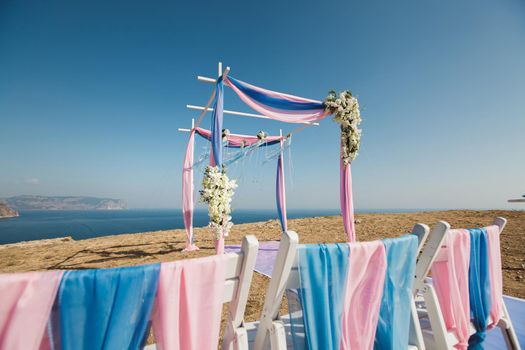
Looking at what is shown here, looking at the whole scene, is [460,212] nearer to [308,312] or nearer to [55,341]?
[308,312]

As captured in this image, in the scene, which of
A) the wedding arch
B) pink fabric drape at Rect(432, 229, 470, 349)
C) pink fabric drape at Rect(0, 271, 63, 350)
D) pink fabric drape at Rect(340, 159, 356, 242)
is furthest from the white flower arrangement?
pink fabric drape at Rect(0, 271, 63, 350)

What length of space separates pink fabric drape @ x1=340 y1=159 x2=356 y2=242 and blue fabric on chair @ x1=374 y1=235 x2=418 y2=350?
2.48 m

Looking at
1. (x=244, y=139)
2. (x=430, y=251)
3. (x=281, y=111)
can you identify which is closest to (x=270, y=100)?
(x=281, y=111)

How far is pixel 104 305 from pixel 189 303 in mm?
293

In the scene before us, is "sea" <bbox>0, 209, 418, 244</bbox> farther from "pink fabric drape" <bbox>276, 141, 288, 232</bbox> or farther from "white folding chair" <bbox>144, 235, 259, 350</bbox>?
"white folding chair" <bbox>144, 235, 259, 350</bbox>

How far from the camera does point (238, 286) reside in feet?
3.21

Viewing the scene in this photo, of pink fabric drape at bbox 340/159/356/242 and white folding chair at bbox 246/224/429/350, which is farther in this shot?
pink fabric drape at bbox 340/159/356/242

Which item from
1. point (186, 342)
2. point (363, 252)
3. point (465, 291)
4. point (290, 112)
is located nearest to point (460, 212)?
point (290, 112)

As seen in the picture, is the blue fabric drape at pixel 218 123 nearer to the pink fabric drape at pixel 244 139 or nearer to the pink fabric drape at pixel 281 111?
the pink fabric drape at pixel 281 111

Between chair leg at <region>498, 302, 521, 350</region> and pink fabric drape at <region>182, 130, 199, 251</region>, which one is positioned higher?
pink fabric drape at <region>182, 130, 199, 251</region>

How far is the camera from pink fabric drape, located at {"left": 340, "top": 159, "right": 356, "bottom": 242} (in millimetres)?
3725

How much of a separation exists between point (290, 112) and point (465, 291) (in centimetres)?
317

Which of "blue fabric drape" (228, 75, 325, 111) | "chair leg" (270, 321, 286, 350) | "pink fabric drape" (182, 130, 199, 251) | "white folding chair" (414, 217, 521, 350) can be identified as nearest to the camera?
"chair leg" (270, 321, 286, 350)

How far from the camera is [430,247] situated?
131cm
